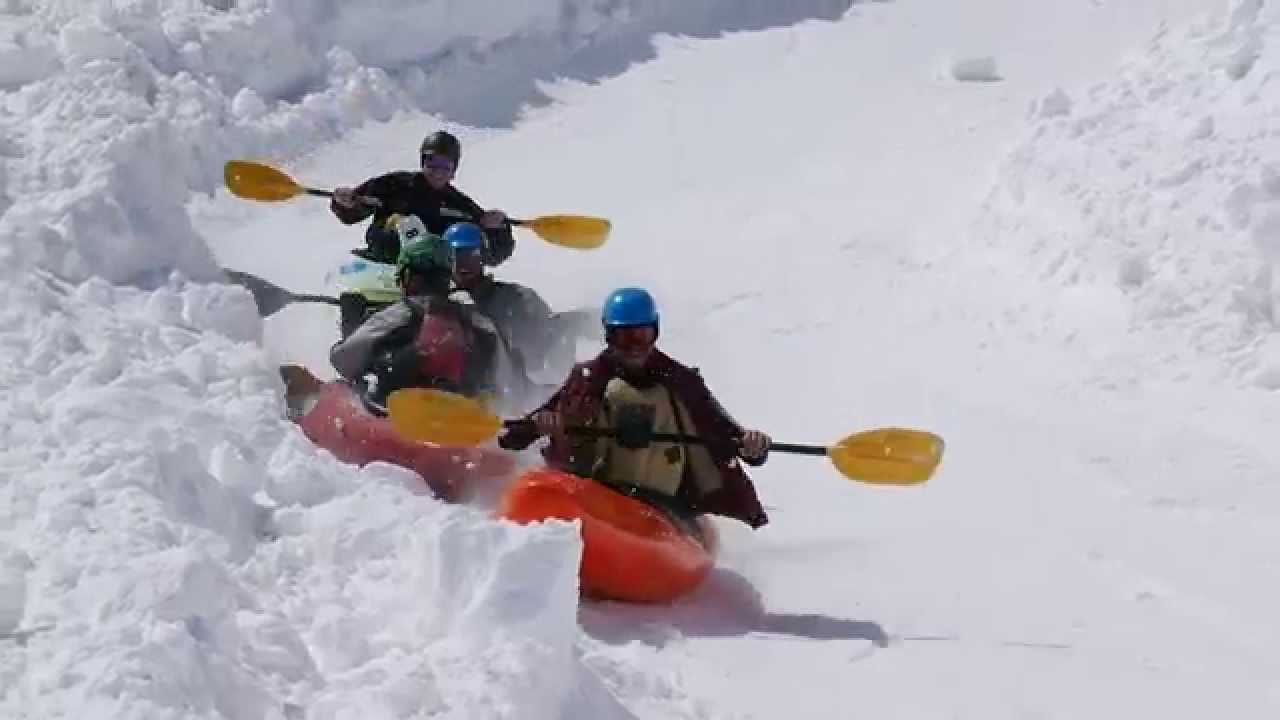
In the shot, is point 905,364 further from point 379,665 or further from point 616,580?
point 379,665

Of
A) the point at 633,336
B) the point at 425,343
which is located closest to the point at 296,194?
the point at 425,343

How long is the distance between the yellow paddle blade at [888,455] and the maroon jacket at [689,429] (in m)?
0.35

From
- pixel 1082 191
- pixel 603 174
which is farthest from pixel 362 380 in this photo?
pixel 603 174

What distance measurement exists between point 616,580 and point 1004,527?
1.80 metres

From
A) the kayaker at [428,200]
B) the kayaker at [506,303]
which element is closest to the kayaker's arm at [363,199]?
the kayaker at [428,200]

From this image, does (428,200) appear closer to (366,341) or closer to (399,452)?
(366,341)

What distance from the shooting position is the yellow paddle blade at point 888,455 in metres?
6.12

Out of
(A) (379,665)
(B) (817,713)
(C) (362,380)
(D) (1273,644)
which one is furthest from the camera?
(C) (362,380)

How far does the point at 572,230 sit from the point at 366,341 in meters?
2.77

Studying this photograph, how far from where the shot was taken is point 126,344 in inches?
239

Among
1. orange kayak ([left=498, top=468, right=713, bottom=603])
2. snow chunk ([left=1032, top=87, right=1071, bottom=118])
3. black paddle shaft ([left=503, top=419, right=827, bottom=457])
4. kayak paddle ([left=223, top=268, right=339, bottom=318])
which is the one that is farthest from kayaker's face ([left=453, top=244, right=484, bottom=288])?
snow chunk ([left=1032, top=87, right=1071, bottom=118])

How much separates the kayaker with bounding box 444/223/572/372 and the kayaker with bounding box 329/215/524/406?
1.15 feet

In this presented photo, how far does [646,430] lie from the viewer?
243 inches

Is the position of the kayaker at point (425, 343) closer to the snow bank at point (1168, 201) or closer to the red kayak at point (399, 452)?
the red kayak at point (399, 452)
